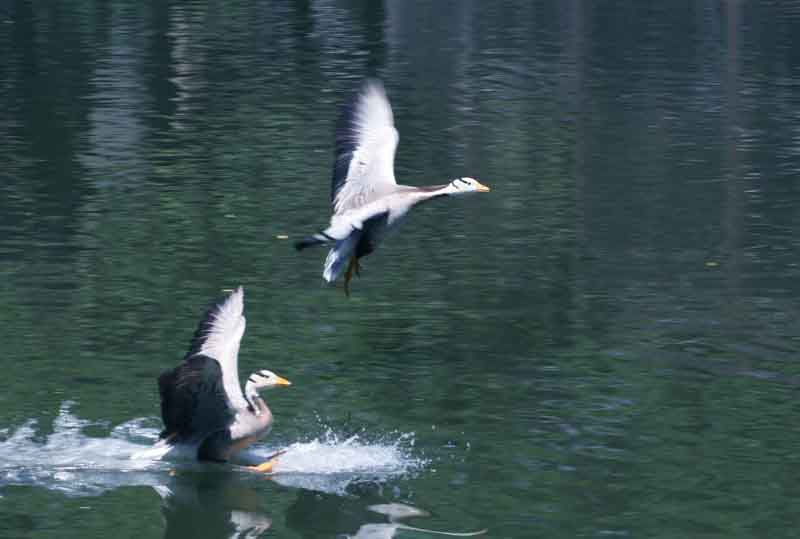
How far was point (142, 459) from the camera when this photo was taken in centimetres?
1167

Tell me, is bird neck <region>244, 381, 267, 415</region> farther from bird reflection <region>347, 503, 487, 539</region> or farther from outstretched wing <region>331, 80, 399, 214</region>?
outstretched wing <region>331, 80, 399, 214</region>

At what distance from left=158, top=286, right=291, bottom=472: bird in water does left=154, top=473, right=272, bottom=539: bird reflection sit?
0.18 meters

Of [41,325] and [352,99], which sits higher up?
[352,99]

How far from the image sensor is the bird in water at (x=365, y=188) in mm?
12406

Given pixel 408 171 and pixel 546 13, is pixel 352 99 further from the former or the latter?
pixel 546 13

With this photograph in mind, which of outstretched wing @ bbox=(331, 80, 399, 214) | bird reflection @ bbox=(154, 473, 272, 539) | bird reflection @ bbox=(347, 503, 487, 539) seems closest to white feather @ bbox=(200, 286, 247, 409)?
bird reflection @ bbox=(154, 473, 272, 539)

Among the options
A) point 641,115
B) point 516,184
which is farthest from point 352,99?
point 641,115

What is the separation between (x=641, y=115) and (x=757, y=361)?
1144 cm

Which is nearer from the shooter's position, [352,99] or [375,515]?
[375,515]

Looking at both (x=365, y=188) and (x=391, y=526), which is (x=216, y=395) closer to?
(x=391, y=526)

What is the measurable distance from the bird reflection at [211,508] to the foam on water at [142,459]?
0.11 m

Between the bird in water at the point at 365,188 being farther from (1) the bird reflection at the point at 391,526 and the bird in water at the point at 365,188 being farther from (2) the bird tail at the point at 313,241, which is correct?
(1) the bird reflection at the point at 391,526

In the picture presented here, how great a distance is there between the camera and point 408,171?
20797 millimetres

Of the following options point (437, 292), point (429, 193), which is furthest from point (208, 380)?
point (437, 292)
